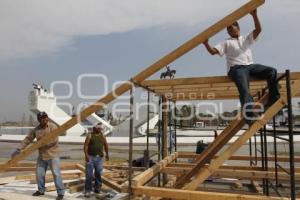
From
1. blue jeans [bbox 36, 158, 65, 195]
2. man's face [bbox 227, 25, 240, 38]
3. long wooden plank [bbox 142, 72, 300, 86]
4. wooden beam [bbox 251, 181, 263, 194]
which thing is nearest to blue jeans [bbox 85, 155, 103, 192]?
blue jeans [bbox 36, 158, 65, 195]

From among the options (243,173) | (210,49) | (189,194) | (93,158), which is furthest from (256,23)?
(93,158)

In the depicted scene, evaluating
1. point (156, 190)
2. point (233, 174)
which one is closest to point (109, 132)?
point (233, 174)

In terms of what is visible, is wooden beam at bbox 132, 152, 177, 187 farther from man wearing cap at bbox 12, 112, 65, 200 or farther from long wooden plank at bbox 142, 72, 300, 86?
man wearing cap at bbox 12, 112, 65, 200

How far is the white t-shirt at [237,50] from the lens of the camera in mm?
5316

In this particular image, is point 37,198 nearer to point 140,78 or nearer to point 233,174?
point 140,78

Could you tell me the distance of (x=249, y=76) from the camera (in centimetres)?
522

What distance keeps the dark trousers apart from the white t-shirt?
0.13 m

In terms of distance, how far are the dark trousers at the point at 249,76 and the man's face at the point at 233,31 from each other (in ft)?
1.88

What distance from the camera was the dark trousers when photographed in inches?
198

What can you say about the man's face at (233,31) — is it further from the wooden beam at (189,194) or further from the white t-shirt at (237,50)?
the wooden beam at (189,194)

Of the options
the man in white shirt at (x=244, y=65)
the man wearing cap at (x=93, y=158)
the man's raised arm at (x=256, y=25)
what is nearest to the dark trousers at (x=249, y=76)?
the man in white shirt at (x=244, y=65)

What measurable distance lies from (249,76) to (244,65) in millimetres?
190

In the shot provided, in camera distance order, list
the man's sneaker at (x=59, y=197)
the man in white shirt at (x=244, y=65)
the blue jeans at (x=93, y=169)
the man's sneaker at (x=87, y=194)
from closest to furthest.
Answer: the man in white shirt at (x=244, y=65), the man's sneaker at (x=59, y=197), the man's sneaker at (x=87, y=194), the blue jeans at (x=93, y=169)

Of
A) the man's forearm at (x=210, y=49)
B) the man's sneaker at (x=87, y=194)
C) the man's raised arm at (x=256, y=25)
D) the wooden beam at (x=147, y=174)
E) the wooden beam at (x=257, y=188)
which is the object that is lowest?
the wooden beam at (x=257, y=188)
